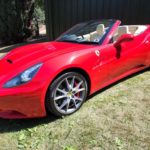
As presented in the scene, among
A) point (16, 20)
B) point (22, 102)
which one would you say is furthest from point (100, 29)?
point (16, 20)

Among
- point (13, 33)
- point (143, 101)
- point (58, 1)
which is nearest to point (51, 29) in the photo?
point (58, 1)

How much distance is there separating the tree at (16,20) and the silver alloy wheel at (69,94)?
8.76 metres

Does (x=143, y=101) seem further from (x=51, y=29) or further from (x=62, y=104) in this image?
(x=51, y=29)

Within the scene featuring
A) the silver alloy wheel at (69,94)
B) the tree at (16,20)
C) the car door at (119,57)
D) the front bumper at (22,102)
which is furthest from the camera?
the tree at (16,20)

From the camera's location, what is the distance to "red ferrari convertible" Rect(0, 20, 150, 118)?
2.99 metres

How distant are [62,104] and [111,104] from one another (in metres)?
0.80

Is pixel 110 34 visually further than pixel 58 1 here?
No

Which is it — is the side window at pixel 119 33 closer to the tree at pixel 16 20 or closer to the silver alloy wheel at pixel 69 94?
the silver alloy wheel at pixel 69 94

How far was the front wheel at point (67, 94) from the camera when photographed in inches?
124

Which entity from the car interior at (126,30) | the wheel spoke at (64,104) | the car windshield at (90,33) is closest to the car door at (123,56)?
the car interior at (126,30)

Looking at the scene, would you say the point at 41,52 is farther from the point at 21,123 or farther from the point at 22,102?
the point at 21,123

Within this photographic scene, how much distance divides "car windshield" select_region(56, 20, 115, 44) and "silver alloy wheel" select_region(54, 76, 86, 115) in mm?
829

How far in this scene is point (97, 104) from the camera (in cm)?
368

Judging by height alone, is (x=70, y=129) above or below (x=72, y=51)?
below
